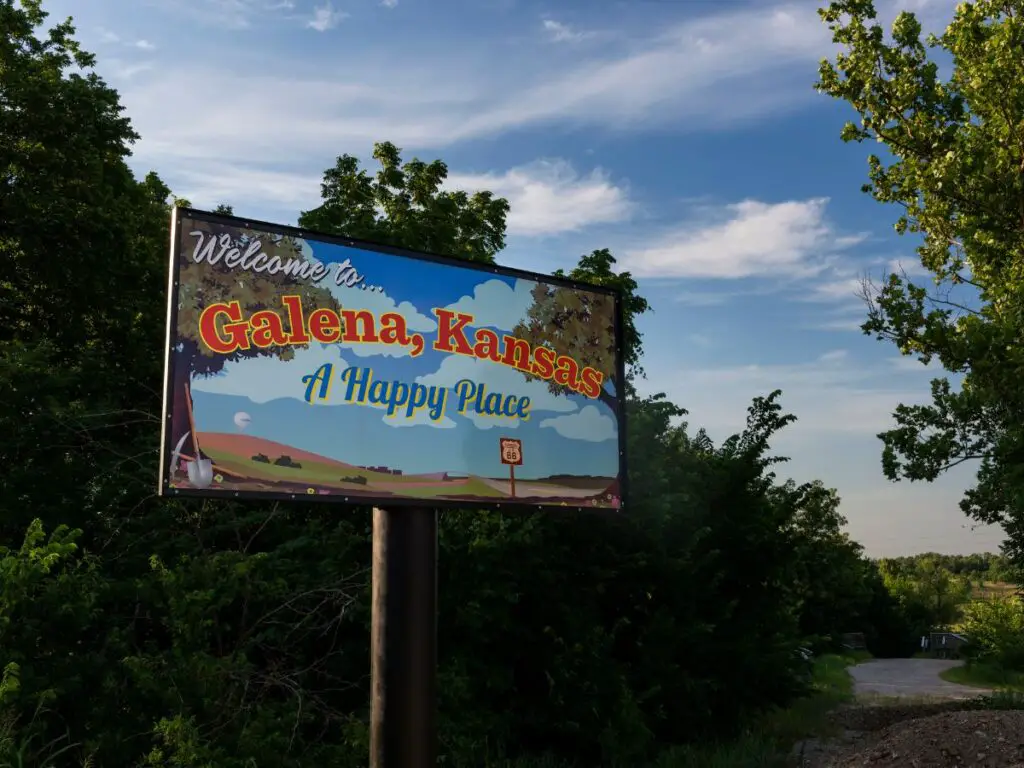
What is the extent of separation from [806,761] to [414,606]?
25.8ft

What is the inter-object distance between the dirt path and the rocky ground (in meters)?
10.8

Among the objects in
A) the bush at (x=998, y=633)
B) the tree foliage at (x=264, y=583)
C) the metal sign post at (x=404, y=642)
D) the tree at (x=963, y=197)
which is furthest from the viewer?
the bush at (x=998, y=633)

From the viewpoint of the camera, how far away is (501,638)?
10.9 metres

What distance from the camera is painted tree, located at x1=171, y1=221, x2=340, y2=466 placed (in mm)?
6742

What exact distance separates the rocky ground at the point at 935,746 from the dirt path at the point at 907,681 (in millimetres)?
10813

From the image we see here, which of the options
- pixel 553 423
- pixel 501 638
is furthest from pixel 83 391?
pixel 553 423

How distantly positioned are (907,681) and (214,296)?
29.3 metres

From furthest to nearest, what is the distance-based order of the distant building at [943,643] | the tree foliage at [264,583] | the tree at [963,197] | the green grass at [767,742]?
the distant building at [943,643] < the tree at [963,197] < the green grass at [767,742] < the tree foliage at [264,583]

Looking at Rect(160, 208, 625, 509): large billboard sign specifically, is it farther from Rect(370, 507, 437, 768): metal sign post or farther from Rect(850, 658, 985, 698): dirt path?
Rect(850, 658, 985, 698): dirt path

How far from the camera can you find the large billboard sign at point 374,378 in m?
6.83

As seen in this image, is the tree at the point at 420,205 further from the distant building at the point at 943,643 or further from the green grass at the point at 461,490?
the distant building at the point at 943,643

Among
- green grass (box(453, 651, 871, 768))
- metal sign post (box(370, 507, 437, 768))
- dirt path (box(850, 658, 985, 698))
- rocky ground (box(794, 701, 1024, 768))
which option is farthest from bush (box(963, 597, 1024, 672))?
Answer: metal sign post (box(370, 507, 437, 768))

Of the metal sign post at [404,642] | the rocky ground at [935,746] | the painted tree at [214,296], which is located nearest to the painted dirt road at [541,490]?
the metal sign post at [404,642]

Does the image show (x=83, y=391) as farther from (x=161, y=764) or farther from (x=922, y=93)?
(x=922, y=93)
